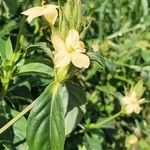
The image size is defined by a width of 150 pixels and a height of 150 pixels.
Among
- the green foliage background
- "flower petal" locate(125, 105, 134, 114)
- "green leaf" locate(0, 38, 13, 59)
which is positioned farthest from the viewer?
the green foliage background

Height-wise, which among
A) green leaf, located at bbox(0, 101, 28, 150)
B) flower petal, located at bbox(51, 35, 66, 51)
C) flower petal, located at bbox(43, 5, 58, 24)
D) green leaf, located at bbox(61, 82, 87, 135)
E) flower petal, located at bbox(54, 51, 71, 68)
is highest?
flower petal, located at bbox(43, 5, 58, 24)

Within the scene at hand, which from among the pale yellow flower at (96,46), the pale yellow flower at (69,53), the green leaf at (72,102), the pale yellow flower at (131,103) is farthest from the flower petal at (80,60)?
the pale yellow flower at (96,46)

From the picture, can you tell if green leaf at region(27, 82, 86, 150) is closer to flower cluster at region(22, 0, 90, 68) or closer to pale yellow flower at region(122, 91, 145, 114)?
flower cluster at region(22, 0, 90, 68)

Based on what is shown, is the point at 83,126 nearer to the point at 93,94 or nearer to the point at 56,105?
the point at 93,94

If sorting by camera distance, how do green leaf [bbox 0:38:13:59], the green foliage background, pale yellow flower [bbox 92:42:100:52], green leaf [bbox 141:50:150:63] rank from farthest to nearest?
green leaf [bbox 141:50:150:63]
pale yellow flower [bbox 92:42:100:52]
the green foliage background
green leaf [bbox 0:38:13:59]

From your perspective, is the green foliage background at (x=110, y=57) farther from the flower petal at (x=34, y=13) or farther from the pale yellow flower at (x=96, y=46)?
the flower petal at (x=34, y=13)

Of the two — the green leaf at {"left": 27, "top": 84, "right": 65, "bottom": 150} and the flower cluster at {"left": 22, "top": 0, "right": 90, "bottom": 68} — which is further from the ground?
the flower cluster at {"left": 22, "top": 0, "right": 90, "bottom": 68}

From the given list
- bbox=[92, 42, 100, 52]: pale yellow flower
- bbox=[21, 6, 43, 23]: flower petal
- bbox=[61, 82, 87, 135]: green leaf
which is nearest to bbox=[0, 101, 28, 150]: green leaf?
bbox=[61, 82, 87, 135]: green leaf
